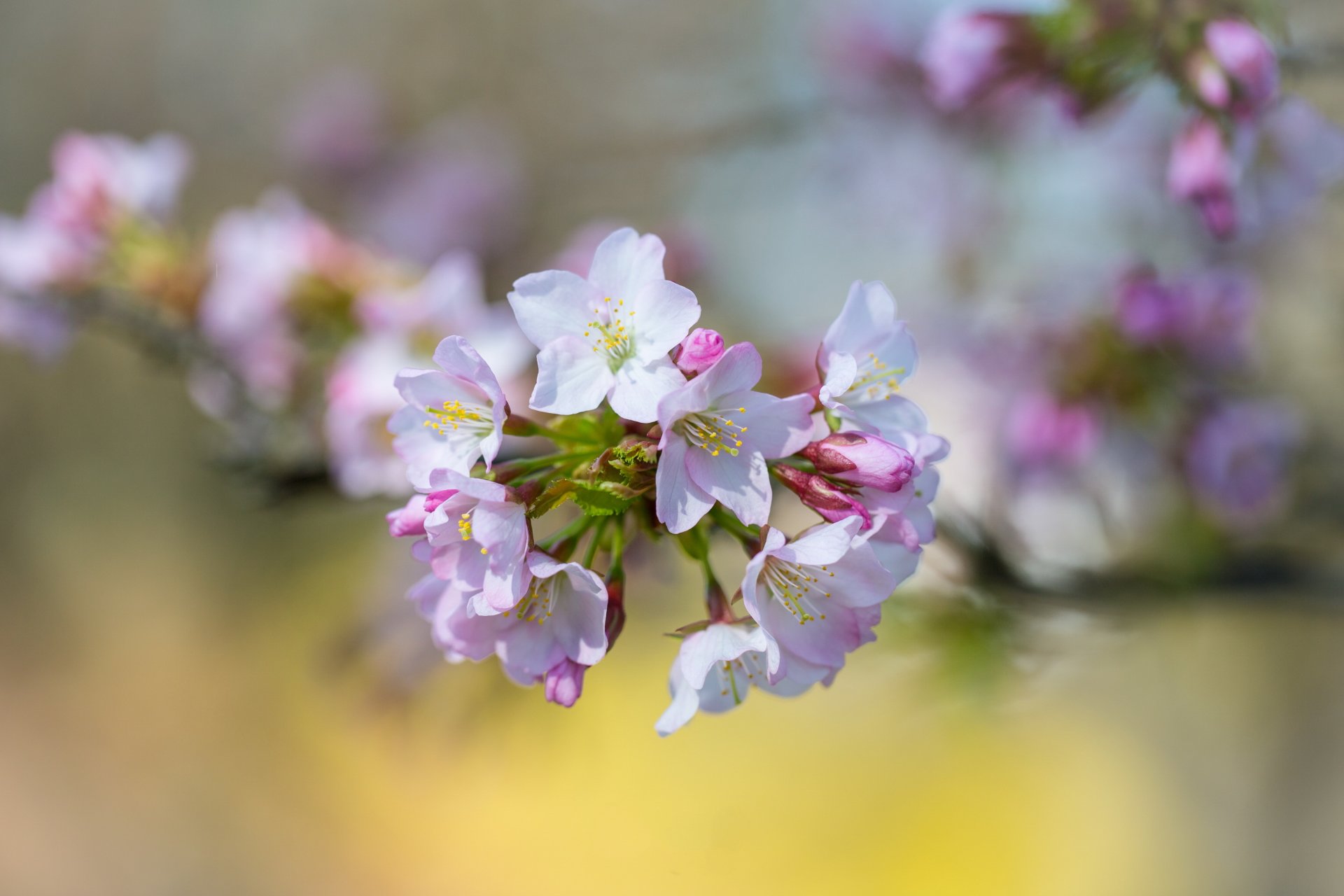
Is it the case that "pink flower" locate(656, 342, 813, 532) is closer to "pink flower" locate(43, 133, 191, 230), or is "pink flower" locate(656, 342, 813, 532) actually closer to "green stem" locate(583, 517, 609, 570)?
"green stem" locate(583, 517, 609, 570)

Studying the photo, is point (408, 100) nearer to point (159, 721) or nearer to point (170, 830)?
→ point (159, 721)

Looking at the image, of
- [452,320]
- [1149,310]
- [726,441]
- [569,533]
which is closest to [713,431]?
[726,441]

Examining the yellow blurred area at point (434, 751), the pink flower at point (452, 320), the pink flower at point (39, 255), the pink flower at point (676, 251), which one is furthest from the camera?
the yellow blurred area at point (434, 751)

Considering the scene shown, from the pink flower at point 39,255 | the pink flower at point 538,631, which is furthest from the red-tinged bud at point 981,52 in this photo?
the pink flower at point 39,255

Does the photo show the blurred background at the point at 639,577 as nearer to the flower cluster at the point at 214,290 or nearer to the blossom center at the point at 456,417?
the flower cluster at the point at 214,290

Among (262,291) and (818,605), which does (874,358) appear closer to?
(818,605)

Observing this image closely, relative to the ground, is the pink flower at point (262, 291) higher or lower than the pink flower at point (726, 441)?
higher
